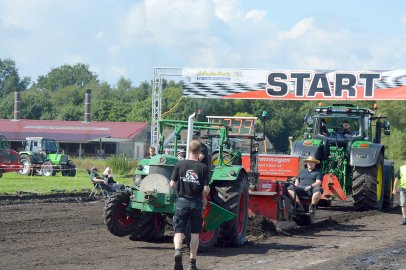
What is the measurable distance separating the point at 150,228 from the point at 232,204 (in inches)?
54.5

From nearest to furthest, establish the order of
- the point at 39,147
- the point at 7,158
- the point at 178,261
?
the point at 178,261 → the point at 7,158 → the point at 39,147

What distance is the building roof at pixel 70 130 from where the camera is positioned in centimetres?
6781

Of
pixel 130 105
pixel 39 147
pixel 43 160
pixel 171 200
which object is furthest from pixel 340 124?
pixel 130 105

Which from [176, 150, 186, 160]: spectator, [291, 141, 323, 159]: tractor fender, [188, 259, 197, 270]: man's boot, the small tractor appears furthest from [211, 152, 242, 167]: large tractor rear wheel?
the small tractor

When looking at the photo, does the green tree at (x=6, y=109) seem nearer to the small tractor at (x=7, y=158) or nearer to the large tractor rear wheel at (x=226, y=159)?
the small tractor at (x=7, y=158)

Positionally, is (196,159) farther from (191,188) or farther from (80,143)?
(80,143)

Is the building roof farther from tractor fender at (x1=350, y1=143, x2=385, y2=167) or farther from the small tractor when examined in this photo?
tractor fender at (x1=350, y1=143, x2=385, y2=167)

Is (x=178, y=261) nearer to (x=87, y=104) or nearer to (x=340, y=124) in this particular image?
(x=340, y=124)

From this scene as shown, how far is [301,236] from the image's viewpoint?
1463cm

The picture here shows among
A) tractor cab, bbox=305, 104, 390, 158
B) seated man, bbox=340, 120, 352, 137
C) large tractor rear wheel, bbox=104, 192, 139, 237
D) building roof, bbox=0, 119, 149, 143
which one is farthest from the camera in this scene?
building roof, bbox=0, 119, 149, 143

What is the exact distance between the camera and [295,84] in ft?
95.6

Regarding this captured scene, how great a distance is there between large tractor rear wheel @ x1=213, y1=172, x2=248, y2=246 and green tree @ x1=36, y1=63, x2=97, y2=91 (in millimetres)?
110896

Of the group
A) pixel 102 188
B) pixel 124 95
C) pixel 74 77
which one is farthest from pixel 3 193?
pixel 74 77

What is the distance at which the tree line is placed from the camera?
56125mm
